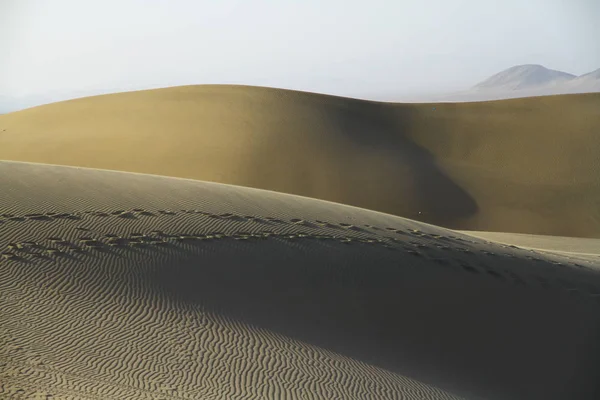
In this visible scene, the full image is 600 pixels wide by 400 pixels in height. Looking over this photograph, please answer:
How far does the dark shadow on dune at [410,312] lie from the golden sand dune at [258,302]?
0.02 meters

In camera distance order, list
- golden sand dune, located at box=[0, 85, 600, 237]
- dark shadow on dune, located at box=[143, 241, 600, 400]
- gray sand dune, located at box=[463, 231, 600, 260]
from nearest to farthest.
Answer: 1. dark shadow on dune, located at box=[143, 241, 600, 400]
2. gray sand dune, located at box=[463, 231, 600, 260]
3. golden sand dune, located at box=[0, 85, 600, 237]

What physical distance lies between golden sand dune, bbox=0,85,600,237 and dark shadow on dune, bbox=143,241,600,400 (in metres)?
11.4

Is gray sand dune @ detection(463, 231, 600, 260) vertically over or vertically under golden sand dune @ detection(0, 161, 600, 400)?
under

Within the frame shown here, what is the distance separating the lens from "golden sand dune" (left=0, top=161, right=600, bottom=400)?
458 cm

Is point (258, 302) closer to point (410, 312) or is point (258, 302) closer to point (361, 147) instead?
point (410, 312)

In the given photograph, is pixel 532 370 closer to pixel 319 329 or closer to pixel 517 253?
pixel 319 329

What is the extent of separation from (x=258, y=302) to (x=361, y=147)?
16.4m

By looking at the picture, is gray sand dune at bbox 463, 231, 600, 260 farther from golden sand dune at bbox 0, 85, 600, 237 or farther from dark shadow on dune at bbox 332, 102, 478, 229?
dark shadow on dune at bbox 332, 102, 478, 229

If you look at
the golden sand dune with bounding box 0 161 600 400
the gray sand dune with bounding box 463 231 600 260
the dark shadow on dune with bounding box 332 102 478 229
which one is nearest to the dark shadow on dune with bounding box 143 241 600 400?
the golden sand dune with bounding box 0 161 600 400

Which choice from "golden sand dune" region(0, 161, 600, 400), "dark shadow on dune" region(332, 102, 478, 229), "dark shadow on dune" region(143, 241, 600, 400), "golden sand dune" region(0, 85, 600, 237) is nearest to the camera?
"golden sand dune" region(0, 161, 600, 400)

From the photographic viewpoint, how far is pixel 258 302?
6223 millimetres

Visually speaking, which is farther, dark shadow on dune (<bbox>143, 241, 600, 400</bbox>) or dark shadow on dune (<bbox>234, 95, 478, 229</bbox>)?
dark shadow on dune (<bbox>234, 95, 478, 229</bbox>)

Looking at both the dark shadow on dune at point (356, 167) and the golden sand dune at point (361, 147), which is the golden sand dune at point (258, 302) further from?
the golden sand dune at point (361, 147)

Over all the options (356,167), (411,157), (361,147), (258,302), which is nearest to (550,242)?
(356,167)
